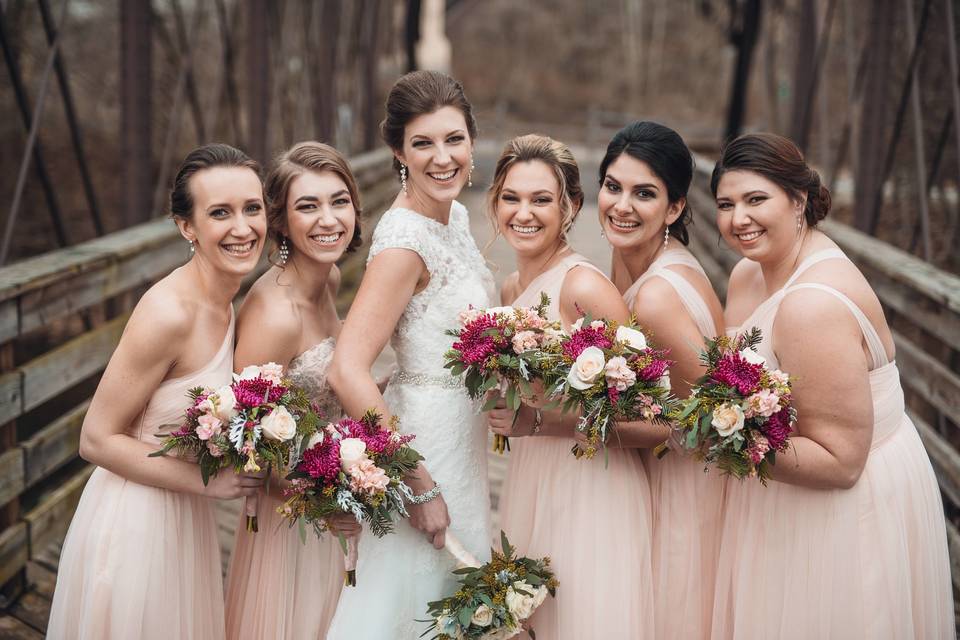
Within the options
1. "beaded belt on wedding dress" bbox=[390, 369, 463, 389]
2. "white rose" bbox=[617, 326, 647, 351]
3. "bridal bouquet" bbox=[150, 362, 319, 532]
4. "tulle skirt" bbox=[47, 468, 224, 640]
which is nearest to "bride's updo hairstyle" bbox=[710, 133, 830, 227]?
"white rose" bbox=[617, 326, 647, 351]

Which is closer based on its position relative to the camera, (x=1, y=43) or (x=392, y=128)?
(x=392, y=128)

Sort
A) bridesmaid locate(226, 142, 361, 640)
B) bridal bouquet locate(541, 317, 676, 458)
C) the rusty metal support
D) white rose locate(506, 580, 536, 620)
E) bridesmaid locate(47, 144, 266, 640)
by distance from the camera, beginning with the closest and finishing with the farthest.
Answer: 1. bridal bouquet locate(541, 317, 676, 458)
2. bridesmaid locate(47, 144, 266, 640)
3. white rose locate(506, 580, 536, 620)
4. bridesmaid locate(226, 142, 361, 640)
5. the rusty metal support

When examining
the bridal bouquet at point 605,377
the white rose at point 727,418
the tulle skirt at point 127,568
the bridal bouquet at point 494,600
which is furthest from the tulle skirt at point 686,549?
the tulle skirt at point 127,568

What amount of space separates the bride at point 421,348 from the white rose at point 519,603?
0.86 ft

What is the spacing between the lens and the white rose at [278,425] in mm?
2357

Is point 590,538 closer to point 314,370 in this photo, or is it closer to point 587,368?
point 587,368

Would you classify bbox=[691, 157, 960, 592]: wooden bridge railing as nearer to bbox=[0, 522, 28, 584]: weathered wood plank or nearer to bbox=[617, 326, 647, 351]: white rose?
bbox=[617, 326, 647, 351]: white rose

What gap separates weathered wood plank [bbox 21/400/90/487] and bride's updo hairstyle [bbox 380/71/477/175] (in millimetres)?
1951

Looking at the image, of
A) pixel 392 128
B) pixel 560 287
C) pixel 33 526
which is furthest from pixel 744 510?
pixel 33 526

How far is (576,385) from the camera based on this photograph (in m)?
2.40

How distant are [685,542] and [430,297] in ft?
3.55

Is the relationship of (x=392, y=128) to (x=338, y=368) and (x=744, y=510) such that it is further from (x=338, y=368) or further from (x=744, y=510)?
(x=744, y=510)

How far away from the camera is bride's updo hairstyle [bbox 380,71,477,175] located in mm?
2820

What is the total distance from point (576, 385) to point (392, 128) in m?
1.06
